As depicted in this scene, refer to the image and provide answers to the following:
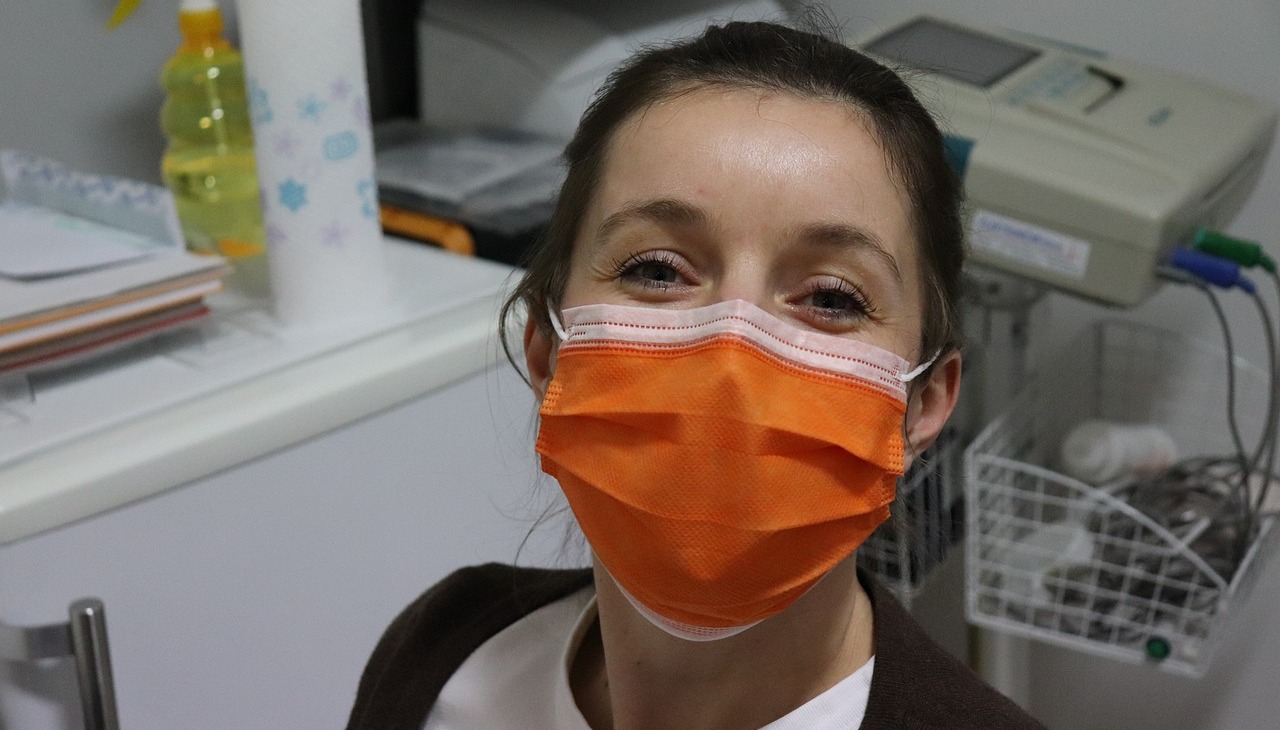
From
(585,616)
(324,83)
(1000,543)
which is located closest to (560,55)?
(324,83)

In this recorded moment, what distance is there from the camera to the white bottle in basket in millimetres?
1500

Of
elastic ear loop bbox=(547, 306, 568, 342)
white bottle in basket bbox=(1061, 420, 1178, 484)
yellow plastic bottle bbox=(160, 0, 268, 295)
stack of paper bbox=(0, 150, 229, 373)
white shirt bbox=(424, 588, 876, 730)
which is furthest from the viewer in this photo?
white bottle in basket bbox=(1061, 420, 1178, 484)

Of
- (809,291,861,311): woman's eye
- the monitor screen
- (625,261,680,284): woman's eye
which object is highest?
(625,261,680,284): woman's eye

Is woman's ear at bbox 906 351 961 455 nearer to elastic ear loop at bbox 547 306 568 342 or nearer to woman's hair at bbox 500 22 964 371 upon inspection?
woman's hair at bbox 500 22 964 371

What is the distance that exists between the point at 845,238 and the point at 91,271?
724 millimetres

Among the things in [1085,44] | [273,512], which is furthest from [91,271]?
[1085,44]

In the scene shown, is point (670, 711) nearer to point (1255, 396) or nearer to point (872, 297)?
point (872, 297)

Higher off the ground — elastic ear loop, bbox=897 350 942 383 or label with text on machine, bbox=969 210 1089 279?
elastic ear loop, bbox=897 350 942 383

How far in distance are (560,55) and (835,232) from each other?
980mm

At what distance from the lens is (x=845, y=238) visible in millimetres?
757

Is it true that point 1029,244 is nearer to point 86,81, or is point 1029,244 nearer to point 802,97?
point 802,97

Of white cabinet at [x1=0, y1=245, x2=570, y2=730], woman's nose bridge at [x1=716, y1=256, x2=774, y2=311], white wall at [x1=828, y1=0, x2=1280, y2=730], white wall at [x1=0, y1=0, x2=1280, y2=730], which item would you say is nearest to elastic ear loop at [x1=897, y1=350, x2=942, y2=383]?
woman's nose bridge at [x1=716, y1=256, x2=774, y2=311]

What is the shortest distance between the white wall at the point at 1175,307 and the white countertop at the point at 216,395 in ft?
2.50

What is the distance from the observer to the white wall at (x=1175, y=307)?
161 centimetres
